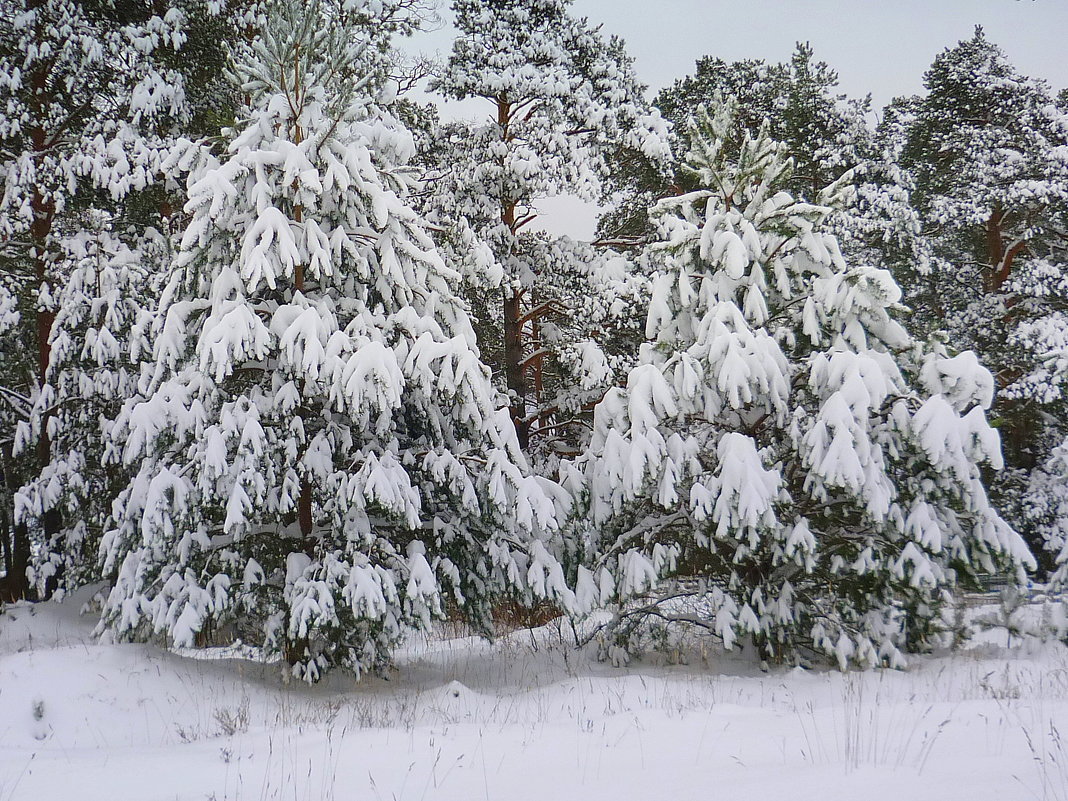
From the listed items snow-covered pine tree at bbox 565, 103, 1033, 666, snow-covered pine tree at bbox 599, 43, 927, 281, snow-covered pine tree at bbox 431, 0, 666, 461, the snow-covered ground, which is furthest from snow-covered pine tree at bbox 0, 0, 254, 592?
snow-covered pine tree at bbox 599, 43, 927, 281

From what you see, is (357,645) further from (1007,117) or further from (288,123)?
(1007,117)

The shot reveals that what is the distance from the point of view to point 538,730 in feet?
18.0

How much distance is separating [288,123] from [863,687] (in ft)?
24.2

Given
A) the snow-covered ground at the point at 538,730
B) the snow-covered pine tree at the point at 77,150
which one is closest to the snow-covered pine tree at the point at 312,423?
the snow-covered ground at the point at 538,730

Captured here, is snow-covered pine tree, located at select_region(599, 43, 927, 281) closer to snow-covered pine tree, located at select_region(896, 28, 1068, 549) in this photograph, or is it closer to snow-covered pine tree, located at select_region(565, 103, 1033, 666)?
snow-covered pine tree, located at select_region(896, 28, 1068, 549)

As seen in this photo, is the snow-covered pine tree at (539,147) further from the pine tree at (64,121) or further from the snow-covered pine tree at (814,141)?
the pine tree at (64,121)

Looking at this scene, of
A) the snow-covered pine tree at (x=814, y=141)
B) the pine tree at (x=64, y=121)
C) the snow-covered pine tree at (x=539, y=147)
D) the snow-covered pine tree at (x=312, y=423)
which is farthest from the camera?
the snow-covered pine tree at (x=814, y=141)

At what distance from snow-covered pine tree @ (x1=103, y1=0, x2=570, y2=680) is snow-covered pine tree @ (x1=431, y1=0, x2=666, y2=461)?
14.3ft

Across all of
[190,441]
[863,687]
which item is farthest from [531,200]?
[863,687]

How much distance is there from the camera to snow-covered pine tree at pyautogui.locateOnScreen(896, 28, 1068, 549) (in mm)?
14852

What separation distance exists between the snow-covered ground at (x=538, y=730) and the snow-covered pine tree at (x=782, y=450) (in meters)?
0.73

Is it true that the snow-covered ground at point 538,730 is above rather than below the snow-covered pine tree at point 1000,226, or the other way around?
below

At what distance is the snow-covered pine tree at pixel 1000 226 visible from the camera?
14.9 m

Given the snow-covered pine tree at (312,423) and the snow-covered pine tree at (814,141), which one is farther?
the snow-covered pine tree at (814,141)
